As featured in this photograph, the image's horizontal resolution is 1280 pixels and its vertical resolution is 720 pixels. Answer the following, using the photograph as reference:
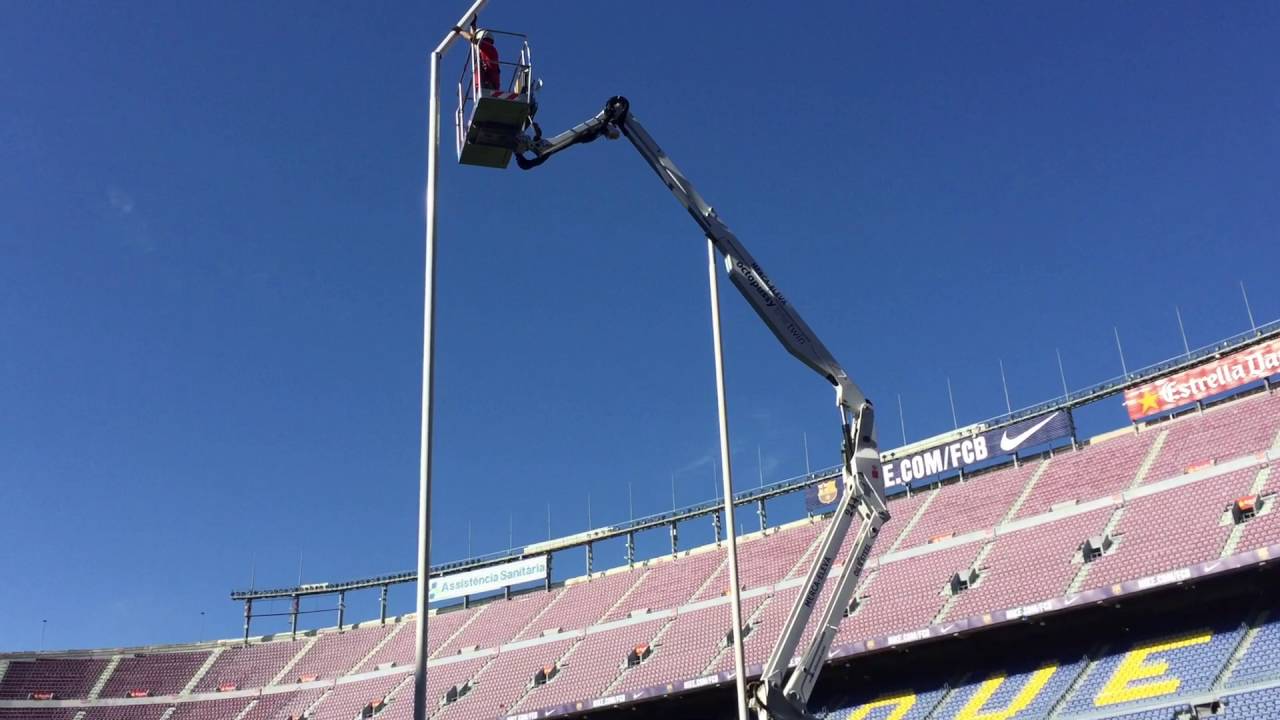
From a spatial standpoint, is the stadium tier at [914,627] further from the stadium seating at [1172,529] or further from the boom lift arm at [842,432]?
the boom lift arm at [842,432]

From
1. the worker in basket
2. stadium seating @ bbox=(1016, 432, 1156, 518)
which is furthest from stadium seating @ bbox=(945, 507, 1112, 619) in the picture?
the worker in basket

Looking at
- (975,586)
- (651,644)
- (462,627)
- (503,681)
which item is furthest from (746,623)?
(462,627)

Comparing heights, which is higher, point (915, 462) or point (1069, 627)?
point (915, 462)

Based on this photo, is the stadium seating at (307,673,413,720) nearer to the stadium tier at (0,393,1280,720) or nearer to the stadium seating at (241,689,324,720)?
the stadium tier at (0,393,1280,720)

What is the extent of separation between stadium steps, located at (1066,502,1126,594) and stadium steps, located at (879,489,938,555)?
11.3 m

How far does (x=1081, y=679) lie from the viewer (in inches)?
1484

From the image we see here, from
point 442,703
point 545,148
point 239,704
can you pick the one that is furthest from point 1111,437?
point 239,704

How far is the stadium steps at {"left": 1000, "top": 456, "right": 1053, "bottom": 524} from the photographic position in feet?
165

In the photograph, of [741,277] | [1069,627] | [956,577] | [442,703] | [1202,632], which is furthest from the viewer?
[442,703]

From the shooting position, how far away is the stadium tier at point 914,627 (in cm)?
3678

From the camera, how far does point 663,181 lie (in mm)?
19562

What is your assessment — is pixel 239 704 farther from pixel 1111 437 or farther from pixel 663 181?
pixel 663 181

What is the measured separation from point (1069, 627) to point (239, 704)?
52.6m

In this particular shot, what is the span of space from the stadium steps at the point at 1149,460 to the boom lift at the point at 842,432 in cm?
3298
